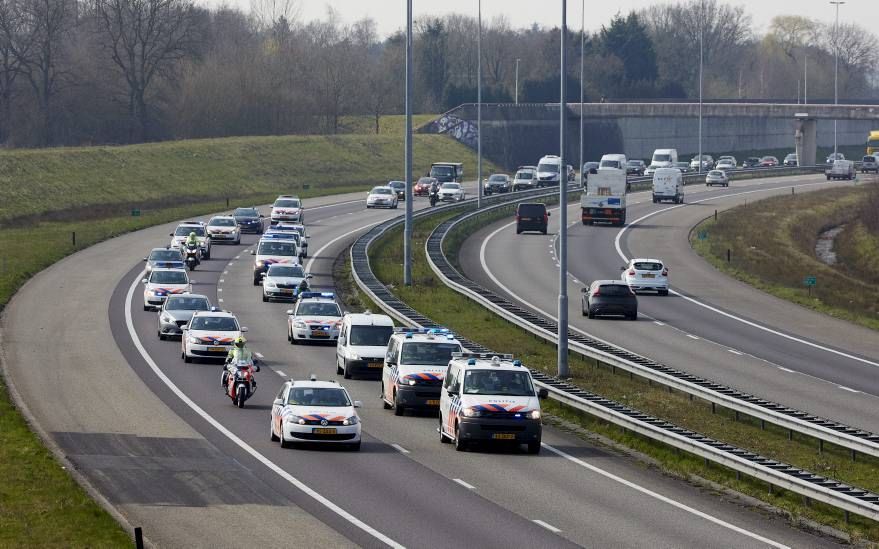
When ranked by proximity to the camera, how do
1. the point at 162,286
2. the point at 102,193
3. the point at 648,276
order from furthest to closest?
the point at 102,193 → the point at 648,276 → the point at 162,286

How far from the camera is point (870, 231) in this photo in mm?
93688

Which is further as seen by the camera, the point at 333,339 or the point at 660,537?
the point at 333,339

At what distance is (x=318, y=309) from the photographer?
151 ft

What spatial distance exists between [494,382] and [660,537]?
7.93m

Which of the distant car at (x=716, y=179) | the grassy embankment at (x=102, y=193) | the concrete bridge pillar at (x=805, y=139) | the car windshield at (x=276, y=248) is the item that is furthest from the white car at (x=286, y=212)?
the concrete bridge pillar at (x=805, y=139)

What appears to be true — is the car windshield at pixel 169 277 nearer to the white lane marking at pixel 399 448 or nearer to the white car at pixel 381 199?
the white lane marking at pixel 399 448

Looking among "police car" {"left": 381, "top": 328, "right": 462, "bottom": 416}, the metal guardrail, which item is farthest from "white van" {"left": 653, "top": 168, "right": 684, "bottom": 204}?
"police car" {"left": 381, "top": 328, "right": 462, "bottom": 416}

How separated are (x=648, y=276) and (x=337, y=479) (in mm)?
37374

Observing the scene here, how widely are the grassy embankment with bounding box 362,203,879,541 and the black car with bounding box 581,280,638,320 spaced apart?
4.18 m

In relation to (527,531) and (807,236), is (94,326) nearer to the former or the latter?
(527,531)

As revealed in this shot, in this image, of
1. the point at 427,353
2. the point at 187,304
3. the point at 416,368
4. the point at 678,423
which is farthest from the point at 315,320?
the point at 678,423

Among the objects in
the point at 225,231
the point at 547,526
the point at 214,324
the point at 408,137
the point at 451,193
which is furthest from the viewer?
the point at 451,193

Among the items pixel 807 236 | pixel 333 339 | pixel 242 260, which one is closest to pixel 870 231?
pixel 807 236

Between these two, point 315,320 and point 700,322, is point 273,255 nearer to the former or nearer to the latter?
point 315,320
